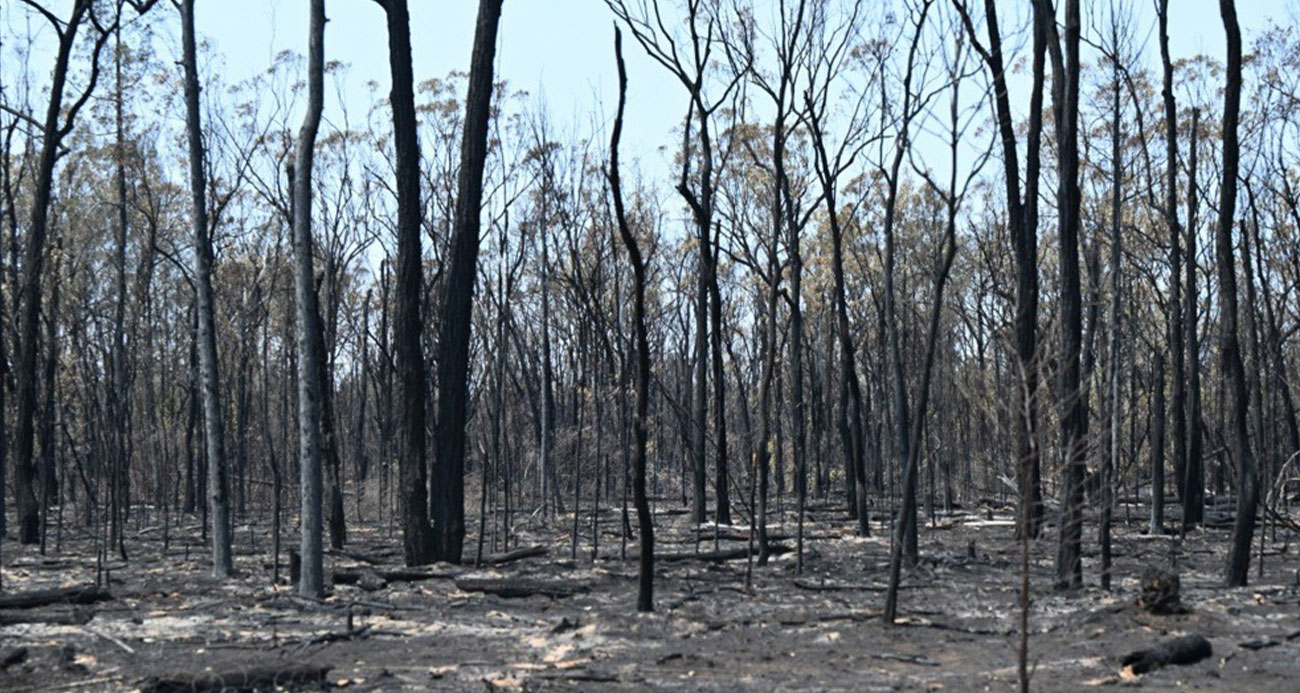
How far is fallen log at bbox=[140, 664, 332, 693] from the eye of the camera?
312 inches

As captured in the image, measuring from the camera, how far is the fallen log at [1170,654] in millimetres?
8961

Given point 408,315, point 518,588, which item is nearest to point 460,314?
point 408,315

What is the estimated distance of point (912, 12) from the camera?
14.5m

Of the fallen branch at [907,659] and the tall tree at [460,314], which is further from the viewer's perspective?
the tall tree at [460,314]

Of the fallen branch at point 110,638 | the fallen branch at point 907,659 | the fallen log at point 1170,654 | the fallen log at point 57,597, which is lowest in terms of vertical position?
the fallen branch at point 907,659

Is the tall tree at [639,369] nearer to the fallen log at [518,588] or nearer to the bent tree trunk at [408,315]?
the fallen log at [518,588]

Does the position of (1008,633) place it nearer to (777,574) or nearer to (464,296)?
(777,574)

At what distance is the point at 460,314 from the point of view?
51.6 feet

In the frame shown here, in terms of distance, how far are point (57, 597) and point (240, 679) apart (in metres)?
4.68

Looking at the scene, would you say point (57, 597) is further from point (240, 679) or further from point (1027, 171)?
point (1027, 171)

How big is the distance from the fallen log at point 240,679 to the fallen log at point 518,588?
4.39 metres

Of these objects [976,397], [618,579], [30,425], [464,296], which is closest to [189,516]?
[30,425]

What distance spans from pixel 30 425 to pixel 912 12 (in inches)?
568

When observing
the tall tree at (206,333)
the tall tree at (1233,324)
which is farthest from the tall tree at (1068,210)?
the tall tree at (206,333)
